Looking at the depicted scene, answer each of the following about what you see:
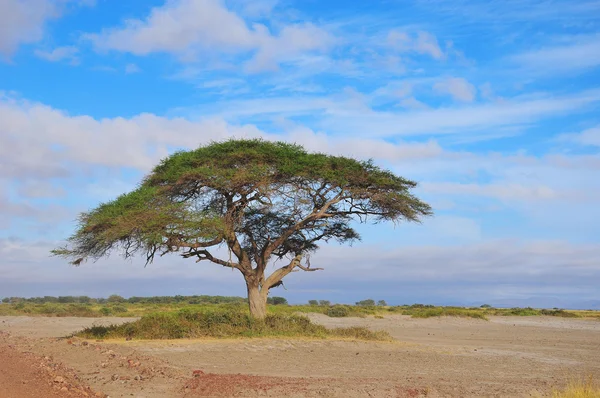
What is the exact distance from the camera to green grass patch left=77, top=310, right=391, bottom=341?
22.4 metres

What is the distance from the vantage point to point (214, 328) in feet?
76.1

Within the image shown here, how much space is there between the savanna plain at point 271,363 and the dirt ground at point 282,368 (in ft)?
0.09

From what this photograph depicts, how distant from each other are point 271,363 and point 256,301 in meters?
7.94

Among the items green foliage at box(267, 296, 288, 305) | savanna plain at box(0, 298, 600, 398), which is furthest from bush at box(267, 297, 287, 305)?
savanna plain at box(0, 298, 600, 398)

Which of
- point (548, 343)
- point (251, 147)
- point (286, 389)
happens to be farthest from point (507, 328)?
point (286, 389)

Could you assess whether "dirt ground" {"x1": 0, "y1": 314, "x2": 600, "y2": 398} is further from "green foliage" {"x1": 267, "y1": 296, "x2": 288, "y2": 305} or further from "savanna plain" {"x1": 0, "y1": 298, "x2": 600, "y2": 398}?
"green foliage" {"x1": 267, "y1": 296, "x2": 288, "y2": 305}

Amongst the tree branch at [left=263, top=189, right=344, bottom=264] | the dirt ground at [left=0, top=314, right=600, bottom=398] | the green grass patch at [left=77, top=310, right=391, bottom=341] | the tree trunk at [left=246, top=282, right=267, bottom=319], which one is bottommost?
the dirt ground at [left=0, top=314, right=600, bottom=398]

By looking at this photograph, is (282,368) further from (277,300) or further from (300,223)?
(277,300)

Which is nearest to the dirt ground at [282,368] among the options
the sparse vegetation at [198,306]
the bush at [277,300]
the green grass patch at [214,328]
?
the green grass patch at [214,328]

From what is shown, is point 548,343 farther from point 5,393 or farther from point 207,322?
point 5,393

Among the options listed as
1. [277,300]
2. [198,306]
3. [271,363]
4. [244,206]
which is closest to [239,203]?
[244,206]

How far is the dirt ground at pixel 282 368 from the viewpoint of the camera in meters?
12.5

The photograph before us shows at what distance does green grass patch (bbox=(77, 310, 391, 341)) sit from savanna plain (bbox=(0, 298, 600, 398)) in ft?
0.14

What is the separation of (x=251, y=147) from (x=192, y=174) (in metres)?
2.86
